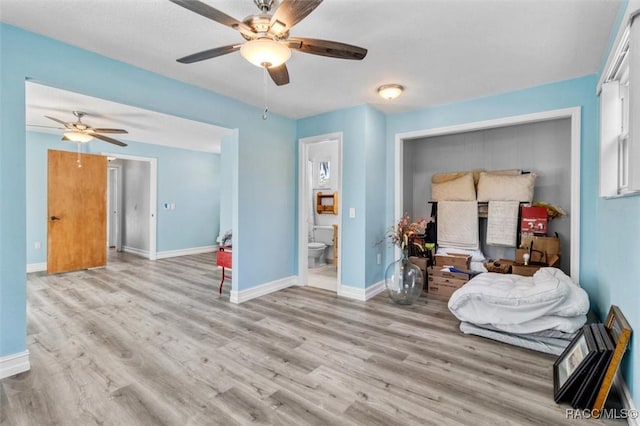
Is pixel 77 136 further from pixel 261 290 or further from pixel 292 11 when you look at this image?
pixel 292 11

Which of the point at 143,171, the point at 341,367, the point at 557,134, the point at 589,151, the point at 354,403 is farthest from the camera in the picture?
the point at 143,171

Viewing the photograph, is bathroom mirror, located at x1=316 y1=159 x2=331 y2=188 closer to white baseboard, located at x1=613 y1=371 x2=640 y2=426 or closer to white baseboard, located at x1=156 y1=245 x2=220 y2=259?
white baseboard, located at x1=156 y1=245 x2=220 y2=259

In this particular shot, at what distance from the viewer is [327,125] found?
4309mm

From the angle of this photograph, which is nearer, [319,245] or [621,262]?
[621,262]

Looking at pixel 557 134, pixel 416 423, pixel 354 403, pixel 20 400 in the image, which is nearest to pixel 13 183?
pixel 20 400

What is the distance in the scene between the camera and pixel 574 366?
1970 millimetres

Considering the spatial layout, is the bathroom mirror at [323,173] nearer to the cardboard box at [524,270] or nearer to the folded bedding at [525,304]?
the cardboard box at [524,270]

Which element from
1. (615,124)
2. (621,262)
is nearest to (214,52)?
(621,262)

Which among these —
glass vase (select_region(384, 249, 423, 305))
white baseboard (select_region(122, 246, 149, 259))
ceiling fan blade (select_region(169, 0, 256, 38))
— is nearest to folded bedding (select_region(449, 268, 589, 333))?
glass vase (select_region(384, 249, 423, 305))

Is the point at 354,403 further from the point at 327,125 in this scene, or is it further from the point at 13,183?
the point at 327,125

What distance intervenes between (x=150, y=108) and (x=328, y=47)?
6.80 ft

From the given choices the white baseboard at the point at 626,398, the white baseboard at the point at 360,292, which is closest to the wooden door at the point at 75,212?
the white baseboard at the point at 360,292

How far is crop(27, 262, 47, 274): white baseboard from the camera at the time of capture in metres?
5.41

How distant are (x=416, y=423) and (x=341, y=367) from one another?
71 cm
